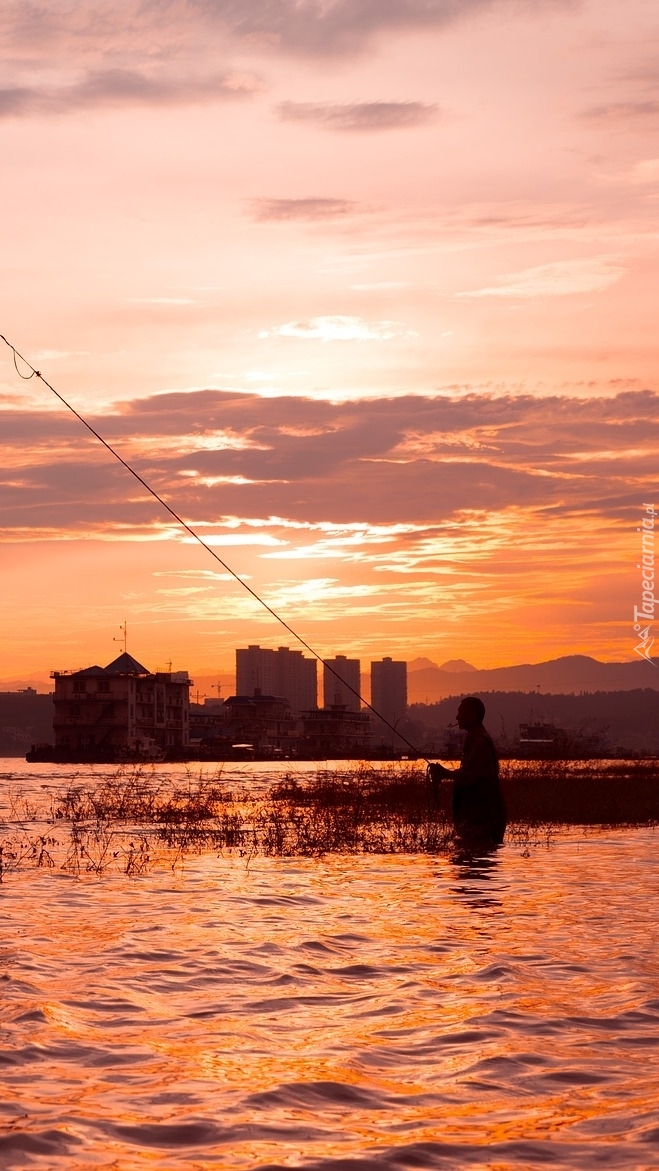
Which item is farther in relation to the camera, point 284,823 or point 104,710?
point 104,710

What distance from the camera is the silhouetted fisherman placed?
16.8m

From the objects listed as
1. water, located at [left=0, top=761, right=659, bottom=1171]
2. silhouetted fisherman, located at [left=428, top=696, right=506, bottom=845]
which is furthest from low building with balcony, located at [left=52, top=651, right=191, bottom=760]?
water, located at [left=0, top=761, right=659, bottom=1171]

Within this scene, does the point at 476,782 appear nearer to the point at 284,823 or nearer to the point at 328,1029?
the point at 284,823

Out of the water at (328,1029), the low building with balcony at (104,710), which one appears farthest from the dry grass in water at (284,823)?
the low building with balcony at (104,710)

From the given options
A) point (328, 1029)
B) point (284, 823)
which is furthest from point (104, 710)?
point (328, 1029)

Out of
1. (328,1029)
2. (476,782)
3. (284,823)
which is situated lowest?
(284,823)

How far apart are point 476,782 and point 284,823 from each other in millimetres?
7934

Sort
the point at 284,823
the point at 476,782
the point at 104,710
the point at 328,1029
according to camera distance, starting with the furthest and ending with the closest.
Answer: the point at 104,710, the point at 284,823, the point at 476,782, the point at 328,1029

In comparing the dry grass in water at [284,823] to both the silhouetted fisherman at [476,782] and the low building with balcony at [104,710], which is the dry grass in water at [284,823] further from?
the low building with balcony at [104,710]

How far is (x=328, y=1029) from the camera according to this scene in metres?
7.07

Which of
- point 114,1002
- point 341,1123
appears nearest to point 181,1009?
point 114,1002

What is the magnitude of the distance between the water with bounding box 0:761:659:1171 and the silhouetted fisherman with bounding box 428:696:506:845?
12.6 feet

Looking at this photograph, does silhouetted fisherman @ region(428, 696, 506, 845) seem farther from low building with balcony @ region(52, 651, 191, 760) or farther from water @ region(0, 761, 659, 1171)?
low building with balcony @ region(52, 651, 191, 760)

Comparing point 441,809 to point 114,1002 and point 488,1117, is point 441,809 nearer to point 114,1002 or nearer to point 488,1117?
point 114,1002
